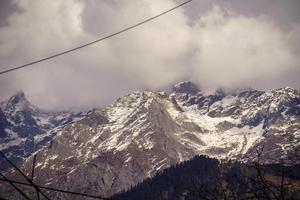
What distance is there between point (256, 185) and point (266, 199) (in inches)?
42.9

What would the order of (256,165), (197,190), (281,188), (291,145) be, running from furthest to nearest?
(291,145) → (197,190) → (256,165) → (281,188)

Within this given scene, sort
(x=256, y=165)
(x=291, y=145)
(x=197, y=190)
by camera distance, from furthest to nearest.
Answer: (x=291, y=145) → (x=197, y=190) → (x=256, y=165)

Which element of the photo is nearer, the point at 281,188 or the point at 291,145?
the point at 281,188

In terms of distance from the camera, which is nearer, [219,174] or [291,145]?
[219,174]

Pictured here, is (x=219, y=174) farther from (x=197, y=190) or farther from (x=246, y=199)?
(x=246, y=199)

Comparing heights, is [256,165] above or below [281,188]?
above

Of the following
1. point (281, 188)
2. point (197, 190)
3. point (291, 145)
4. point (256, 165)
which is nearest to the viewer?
point (281, 188)

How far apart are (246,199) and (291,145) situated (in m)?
3.39

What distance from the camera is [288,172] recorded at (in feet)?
32.4

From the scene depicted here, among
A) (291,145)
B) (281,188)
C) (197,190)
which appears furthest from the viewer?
(291,145)

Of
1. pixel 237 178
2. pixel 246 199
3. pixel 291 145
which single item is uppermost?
pixel 291 145

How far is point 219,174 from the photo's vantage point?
10.2 m

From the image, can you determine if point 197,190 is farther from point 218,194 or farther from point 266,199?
point 266,199

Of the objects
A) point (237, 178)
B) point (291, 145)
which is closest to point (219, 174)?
point (237, 178)
